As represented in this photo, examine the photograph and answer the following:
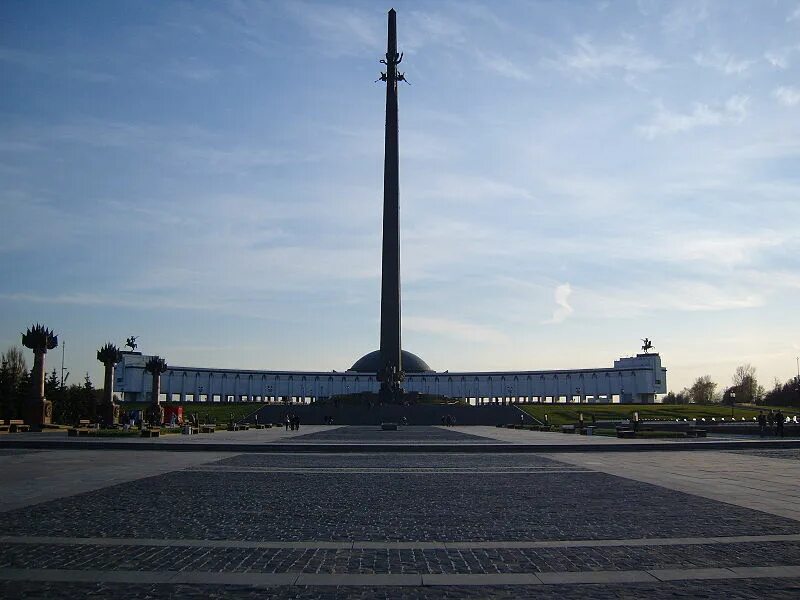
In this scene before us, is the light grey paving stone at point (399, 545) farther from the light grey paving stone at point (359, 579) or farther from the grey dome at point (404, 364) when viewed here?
the grey dome at point (404, 364)

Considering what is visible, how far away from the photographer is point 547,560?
840 centimetres

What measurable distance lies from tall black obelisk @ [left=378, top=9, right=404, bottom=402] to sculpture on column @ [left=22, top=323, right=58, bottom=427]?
110ft

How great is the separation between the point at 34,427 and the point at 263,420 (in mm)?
32543

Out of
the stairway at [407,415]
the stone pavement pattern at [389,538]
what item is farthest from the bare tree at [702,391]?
the stone pavement pattern at [389,538]

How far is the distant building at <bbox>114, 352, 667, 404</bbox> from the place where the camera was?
14575cm

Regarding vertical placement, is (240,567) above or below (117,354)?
below

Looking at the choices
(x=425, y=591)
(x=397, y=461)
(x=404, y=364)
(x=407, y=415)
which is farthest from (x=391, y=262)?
(x=404, y=364)

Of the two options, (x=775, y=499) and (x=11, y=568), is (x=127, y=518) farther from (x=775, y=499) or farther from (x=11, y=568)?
(x=775, y=499)

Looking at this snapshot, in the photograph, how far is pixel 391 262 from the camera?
73.4m

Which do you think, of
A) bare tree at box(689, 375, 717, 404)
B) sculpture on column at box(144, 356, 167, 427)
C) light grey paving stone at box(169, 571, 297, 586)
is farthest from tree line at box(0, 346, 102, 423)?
bare tree at box(689, 375, 717, 404)

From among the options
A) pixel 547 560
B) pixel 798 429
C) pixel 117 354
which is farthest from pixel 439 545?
pixel 117 354

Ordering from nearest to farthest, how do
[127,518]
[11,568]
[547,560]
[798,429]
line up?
[11,568], [547,560], [127,518], [798,429]

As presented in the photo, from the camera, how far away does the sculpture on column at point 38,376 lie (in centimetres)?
4569

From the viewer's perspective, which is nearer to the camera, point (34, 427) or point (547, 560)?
point (547, 560)
